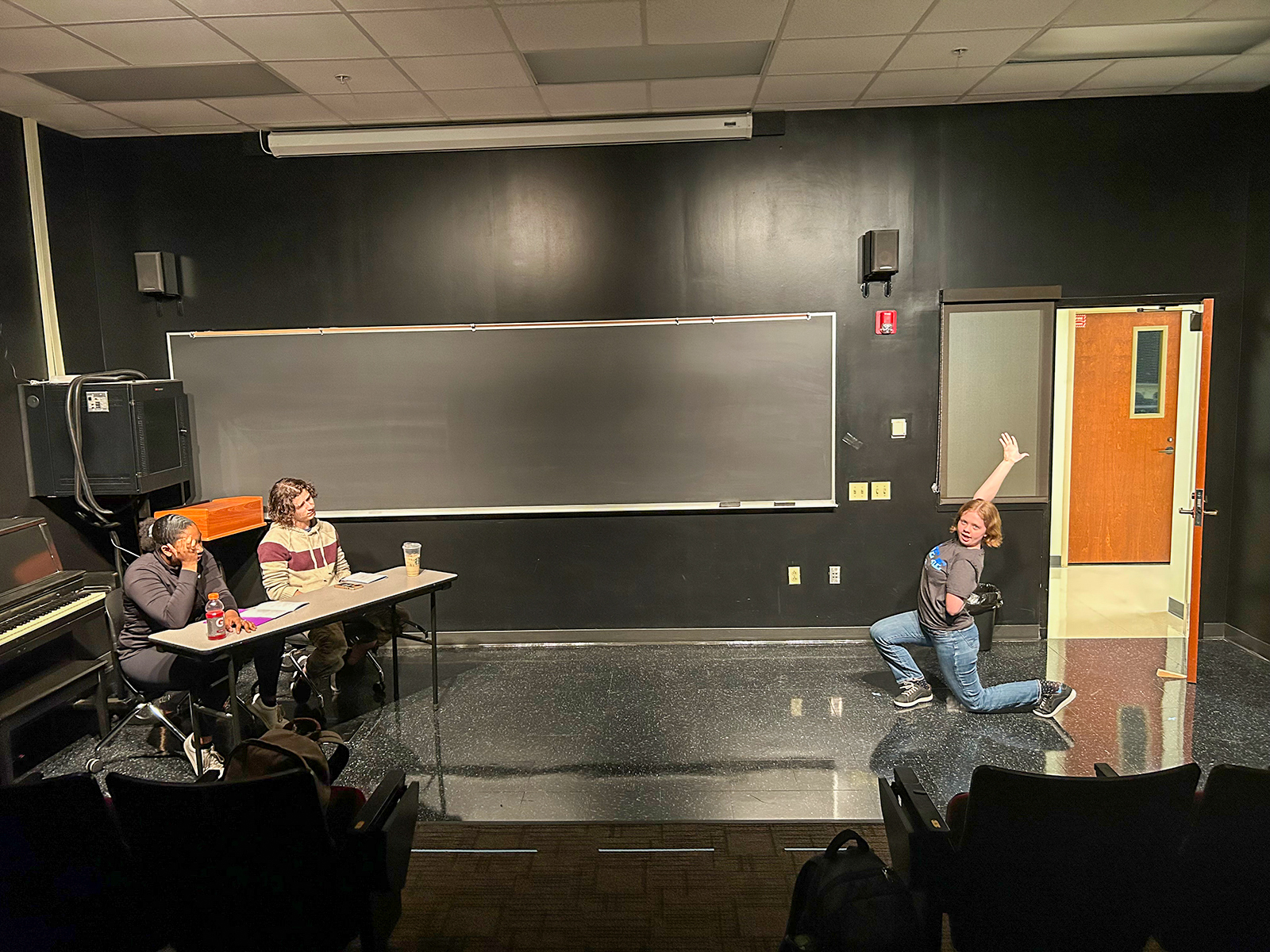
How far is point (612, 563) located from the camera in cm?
535

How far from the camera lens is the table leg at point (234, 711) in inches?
136

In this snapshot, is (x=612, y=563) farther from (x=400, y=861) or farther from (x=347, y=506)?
(x=400, y=861)

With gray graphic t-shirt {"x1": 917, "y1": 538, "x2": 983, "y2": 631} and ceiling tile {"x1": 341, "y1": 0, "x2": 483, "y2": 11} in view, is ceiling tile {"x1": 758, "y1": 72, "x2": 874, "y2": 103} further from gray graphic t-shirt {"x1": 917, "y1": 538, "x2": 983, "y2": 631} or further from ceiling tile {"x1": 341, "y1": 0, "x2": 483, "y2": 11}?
gray graphic t-shirt {"x1": 917, "y1": 538, "x2": 983, "y2": 631}

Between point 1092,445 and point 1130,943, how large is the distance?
5826 mm

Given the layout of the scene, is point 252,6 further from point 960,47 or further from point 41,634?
point 960,47

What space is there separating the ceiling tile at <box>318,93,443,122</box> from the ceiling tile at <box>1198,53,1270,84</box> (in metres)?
4.35

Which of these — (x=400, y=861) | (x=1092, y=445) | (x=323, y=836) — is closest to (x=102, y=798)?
(x=323, y=836)

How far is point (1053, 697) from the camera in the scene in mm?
4047

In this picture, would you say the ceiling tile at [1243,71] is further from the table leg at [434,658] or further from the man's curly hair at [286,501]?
the man's curly hair at [286,501]

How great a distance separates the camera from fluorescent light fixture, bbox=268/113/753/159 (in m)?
4.91

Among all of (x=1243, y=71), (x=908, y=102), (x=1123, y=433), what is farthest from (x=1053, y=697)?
(x=1123, y=433)

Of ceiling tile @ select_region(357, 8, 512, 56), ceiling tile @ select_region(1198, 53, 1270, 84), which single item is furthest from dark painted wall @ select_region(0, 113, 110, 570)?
ceiling tile @ select_region(1198, 53, 1270, 84)

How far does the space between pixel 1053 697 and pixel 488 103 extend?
14.5 feet

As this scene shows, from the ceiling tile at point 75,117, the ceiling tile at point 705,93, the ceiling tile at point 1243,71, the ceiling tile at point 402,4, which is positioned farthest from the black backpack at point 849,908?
the ceiling tile at point 75,117
